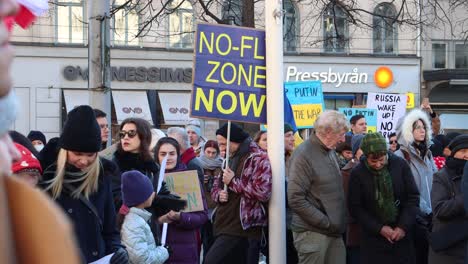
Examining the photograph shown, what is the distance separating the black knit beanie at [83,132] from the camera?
4.36m

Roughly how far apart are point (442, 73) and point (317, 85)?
62.2 feet

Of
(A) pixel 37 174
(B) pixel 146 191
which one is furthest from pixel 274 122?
(A) pixel 37 174

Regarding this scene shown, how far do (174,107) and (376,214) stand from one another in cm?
2290

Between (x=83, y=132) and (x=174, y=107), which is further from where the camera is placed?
(x=174, y=107)

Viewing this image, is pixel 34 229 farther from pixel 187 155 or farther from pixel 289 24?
pixel 289 24

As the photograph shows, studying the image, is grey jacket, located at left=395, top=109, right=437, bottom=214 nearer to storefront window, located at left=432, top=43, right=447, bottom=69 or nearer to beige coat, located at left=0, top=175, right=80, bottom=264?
beige coat, located at left=0, top=175, right=80, bottom=264

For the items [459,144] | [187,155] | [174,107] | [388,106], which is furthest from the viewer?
[174,107]

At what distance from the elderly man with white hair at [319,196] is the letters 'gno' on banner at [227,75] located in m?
0.58

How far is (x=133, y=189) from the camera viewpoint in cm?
525

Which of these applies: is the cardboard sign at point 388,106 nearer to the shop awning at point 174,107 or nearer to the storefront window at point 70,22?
the shop awning at point 174,107

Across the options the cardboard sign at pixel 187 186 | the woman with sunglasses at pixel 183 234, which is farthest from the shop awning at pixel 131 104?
the woman with sunglasses at pixel 183 234

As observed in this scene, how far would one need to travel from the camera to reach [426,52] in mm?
33062

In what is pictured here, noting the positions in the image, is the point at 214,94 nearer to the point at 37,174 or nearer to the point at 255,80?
the point at 255,80

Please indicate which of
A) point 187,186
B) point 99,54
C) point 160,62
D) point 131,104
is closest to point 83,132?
Result: point 187,186
